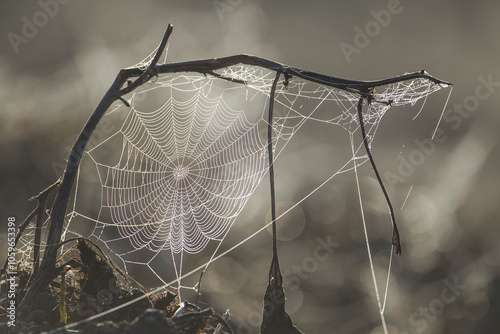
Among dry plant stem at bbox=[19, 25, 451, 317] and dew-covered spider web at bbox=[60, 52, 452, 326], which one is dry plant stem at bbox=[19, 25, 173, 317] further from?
dew-covered spider web at bbox=[60, 52, 452, 326]

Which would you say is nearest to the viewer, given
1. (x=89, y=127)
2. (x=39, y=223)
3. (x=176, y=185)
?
(x=89, y=127)

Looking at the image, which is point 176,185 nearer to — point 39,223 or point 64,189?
point 39,223

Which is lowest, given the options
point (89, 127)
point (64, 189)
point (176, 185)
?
point (176, 185)

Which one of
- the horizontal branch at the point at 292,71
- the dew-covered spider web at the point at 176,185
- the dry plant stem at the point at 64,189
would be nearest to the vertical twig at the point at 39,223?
the dry plant stem at the point at 64,189

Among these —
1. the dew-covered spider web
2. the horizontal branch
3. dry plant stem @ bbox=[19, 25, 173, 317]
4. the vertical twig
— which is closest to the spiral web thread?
the dew-covered spider web

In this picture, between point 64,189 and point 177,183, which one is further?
point 177,183

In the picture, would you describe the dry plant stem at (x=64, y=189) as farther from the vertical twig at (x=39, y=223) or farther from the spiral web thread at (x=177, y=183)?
the spiral web thread at (x=177, y=183)

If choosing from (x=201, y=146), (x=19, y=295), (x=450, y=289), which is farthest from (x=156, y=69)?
(x=450, y=289)

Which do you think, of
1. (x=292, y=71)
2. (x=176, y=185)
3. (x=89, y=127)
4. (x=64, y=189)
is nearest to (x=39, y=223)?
(x=64, y=189)

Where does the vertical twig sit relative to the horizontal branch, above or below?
below

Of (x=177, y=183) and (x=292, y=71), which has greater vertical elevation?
(x=292, y=71)

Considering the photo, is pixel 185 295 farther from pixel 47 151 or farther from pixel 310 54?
pixel 310 54
